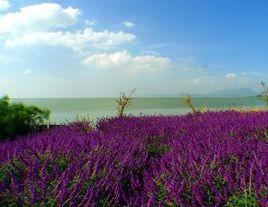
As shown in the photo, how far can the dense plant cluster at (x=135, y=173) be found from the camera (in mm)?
3012

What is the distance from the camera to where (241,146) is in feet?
13.9

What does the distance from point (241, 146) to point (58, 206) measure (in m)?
2.04

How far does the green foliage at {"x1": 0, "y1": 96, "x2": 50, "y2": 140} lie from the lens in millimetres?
8383

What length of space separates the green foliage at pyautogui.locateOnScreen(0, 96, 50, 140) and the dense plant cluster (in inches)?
126

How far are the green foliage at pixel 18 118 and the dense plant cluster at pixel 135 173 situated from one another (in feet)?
10.5

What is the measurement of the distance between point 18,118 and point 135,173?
185 inches

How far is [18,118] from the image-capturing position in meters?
8.59

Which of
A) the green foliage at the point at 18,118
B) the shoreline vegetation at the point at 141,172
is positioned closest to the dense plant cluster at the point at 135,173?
the shoreline vegetation at the point at 141,172

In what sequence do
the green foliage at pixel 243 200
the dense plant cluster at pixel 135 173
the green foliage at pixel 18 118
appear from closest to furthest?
the green foliage at pixel 243 200, the dense plant cluster at pixel 135 173, the green foliage at pixel 18 118

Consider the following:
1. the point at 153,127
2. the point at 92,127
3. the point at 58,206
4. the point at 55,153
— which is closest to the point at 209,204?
the point at 58,206

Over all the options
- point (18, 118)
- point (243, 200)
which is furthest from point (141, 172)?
point (18, 118)

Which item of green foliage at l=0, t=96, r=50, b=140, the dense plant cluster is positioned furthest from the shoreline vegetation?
green foliage at l=0, t=96, r=50, b=140

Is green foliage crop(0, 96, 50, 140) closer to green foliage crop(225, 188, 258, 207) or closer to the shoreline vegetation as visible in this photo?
the shoreline vegetation

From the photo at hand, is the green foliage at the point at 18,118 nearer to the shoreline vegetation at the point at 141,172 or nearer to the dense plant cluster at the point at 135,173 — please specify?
the shoreline vegetation at the point at 141,172
